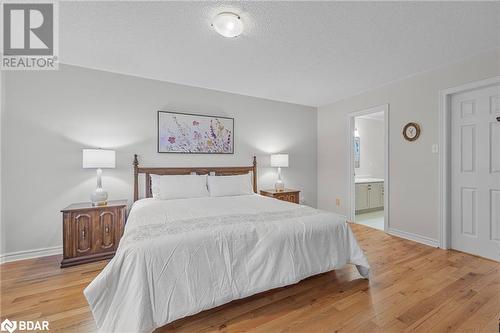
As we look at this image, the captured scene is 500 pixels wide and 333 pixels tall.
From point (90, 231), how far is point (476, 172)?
4.71 meters

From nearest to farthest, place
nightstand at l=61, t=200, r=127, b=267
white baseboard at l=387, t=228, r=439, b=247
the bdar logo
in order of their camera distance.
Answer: the bdar logo, nightstand at l=61, t=200, r=127, b=267, white baseboard at l=387, t=228, r=439, b=247

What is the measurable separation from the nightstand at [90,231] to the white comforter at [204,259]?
70cm

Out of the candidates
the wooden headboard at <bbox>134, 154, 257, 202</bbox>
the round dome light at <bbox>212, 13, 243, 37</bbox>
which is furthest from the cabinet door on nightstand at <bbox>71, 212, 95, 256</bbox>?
the round dome light at <bbox>212, 13, 243, 37</bbox>

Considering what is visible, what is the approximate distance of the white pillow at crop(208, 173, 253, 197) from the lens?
3.32m

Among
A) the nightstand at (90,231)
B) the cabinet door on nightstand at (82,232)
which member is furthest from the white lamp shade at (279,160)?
the cabinet door on nightstand at (82,232)

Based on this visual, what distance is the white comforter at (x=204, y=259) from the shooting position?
1.39 meters

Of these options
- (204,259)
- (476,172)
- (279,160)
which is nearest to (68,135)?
(204,259)

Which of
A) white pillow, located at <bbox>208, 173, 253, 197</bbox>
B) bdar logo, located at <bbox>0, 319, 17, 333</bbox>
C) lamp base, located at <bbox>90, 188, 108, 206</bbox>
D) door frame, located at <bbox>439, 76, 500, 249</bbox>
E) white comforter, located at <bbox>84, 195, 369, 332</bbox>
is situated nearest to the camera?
white comforter, located at <bbox>84, 195, 369, 332</bbox>

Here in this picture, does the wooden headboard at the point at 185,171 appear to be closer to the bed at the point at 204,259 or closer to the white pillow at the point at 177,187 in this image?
the white pillow at the point at 177,187

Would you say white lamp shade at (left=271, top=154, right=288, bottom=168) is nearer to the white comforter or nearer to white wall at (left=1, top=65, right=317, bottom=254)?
white wall at (left=1, top=65, right=317, bottom=254)

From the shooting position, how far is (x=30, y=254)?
8.96 feet

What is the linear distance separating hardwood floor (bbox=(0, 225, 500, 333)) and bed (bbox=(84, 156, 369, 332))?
176 millimetres

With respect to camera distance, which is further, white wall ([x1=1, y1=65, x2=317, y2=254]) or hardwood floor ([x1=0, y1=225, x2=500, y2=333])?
white wall ([x1=1, y1=65, x2=317, y2=254])

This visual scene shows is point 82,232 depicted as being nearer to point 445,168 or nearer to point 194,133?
point 194,133
